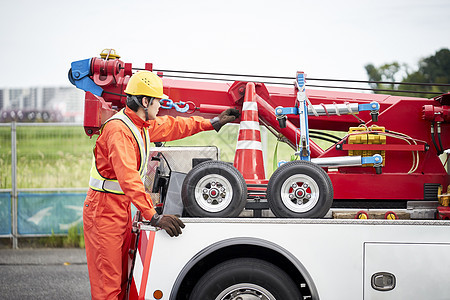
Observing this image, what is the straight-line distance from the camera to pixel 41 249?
9500 mm

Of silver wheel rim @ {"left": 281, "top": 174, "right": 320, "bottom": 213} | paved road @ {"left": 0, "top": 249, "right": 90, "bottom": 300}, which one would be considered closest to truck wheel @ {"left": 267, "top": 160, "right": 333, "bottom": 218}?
silver wheel rim @ {"left": 281, "top": 174, "right": 320, "bottom": 213}

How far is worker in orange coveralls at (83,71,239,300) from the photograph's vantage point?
12.9 ft

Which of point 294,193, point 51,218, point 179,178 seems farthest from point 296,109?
point 51,218

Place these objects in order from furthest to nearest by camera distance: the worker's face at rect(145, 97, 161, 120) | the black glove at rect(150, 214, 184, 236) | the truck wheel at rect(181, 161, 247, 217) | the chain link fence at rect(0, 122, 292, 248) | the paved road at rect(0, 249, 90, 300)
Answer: the chain link fence at rect(0, 122, 292, 248)
the paved road at rect(0, 249, 90, 300)
the worker's face at rect(145, 97, 161, 120)
the truck wheel at rect(181, 161, 247, 217)
the black glove at rect(150, 214, 184, 236)

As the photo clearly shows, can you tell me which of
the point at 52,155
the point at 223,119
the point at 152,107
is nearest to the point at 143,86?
the point at 152,107

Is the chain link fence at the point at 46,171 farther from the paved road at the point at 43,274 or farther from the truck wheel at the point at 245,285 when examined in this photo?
the truck wheel at the point at 245,285

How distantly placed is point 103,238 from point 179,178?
2.61 ft

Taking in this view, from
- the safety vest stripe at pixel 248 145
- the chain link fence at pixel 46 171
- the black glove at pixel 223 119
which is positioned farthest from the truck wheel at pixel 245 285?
the chain link fence at pixel 46 171

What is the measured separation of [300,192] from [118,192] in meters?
1.41

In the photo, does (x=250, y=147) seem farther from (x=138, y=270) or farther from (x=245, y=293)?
(x=138, y=270)

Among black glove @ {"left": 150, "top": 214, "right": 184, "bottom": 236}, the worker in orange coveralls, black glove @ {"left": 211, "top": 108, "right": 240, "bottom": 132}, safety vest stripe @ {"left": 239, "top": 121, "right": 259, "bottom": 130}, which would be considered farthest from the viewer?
black glove @ {"left": 211, "top": 108, "right": 240, "bottom": 132}

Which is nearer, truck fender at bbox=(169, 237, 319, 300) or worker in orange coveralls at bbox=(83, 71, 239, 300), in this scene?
truck fender at bbox=(169, 237, 319, 300)

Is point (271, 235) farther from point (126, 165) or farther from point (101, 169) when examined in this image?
point (101, 169)

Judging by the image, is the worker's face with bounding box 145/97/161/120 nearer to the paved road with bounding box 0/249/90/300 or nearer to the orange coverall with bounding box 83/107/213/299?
the orange coverall with bounding box 83/107/213/299
